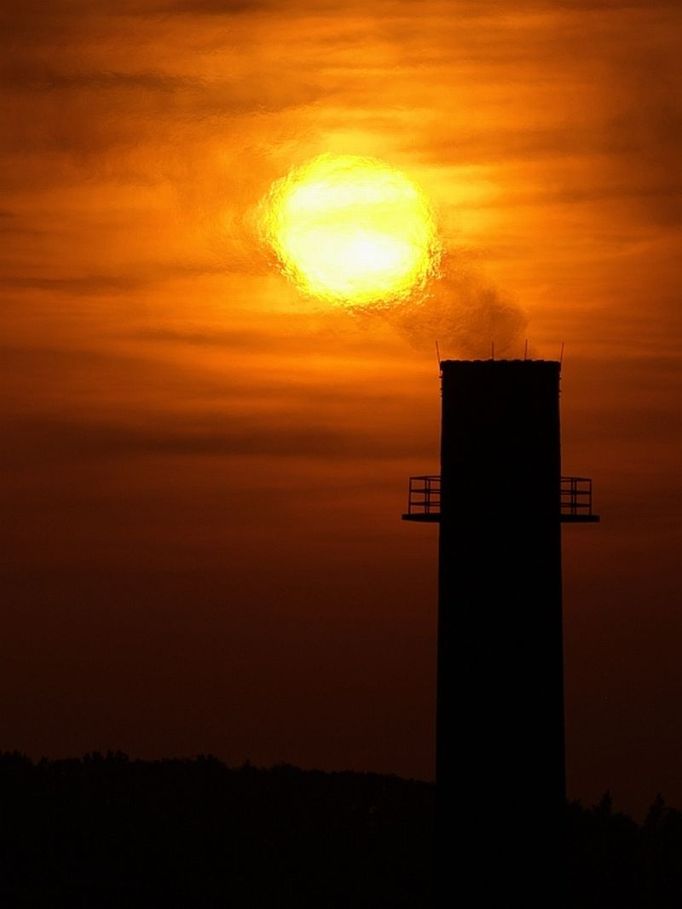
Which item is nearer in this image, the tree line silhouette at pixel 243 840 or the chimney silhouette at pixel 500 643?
the chimney silhouette at pixel 500 643

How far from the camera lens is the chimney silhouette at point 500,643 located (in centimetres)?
3077

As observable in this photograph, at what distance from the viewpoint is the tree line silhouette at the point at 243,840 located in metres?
48.0

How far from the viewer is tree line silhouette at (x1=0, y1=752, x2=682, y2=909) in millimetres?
47969

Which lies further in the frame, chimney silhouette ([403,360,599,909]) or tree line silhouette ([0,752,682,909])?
tree line silhouette ([0,752,682,909])

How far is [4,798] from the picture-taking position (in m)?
53.2

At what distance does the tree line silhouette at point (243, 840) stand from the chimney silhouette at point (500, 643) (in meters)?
17.2

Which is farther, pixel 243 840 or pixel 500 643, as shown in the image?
pixel 243 840

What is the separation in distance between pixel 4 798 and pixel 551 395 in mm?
28064

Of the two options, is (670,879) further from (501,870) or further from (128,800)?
(501,870)

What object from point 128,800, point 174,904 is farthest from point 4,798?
point 174,904

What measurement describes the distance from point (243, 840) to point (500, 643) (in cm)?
2269

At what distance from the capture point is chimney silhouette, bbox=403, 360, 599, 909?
3077 centimetres

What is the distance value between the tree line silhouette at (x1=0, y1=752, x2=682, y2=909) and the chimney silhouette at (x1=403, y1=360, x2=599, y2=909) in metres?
17.2

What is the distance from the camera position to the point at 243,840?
51.4 meters
